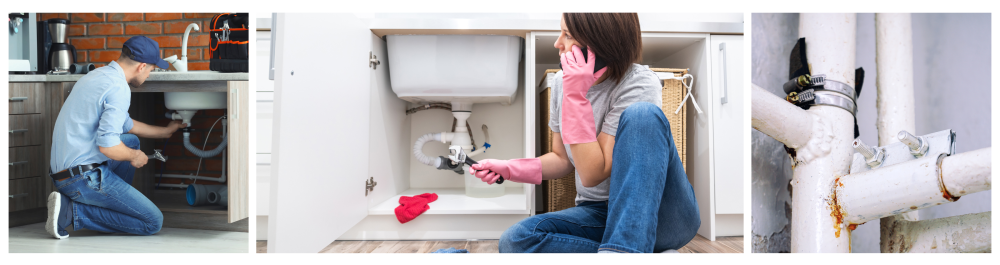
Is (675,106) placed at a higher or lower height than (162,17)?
lower

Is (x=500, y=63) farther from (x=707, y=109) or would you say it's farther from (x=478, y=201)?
(x=707, y=109)

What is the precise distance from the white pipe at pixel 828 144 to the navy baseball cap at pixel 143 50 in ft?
5.53

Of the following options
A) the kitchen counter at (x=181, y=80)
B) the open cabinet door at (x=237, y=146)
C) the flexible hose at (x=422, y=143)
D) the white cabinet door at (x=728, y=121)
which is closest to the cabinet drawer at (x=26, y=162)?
the kitchen counter at (x=181, y=80)

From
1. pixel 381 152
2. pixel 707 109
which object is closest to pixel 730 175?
pixel 707 109

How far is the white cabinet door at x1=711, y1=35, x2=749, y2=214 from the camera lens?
118cm

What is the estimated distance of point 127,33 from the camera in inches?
63.1

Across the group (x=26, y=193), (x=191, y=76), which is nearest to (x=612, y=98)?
(x=191, y=76)

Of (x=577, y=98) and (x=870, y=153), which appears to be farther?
(x=577, y=98)

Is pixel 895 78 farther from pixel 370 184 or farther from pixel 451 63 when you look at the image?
pixel 370 184

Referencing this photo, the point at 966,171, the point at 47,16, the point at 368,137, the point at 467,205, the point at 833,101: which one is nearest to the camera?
the point at 966,171

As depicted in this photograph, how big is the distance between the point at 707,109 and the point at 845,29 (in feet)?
1.63

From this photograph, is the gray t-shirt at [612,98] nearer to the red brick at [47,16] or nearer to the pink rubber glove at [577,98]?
the pink rubber glove at [577,98]

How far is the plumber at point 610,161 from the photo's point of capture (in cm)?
69

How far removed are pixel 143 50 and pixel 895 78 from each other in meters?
1.82
